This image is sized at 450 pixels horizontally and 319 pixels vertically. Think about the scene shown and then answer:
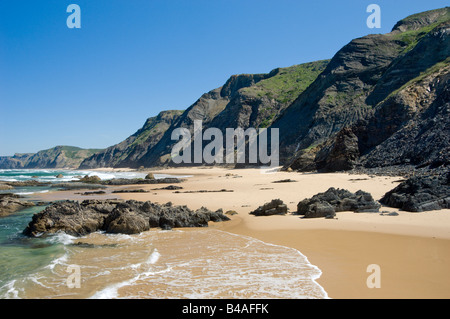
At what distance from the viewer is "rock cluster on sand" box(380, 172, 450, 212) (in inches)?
420

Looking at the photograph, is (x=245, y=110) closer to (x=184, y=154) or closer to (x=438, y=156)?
(x=184, y=154)

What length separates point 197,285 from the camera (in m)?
5.78

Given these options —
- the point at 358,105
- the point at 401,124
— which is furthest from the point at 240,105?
the point at 401,124

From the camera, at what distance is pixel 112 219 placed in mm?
11812

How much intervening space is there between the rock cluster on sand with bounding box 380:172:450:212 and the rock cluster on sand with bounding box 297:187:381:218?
0.81 metres

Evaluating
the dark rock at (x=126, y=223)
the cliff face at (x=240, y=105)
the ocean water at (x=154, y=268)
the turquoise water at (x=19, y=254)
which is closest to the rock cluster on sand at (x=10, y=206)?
the turquoise water at (x=19, y=254)

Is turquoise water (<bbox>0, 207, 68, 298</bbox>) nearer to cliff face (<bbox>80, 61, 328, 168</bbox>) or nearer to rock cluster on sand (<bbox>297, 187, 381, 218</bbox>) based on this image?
rock cluster on sand (<bbox>297, 187, 381, 218</bbox>)

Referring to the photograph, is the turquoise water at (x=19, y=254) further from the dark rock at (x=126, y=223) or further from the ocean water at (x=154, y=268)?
the dark rock at (x=126, y=223)

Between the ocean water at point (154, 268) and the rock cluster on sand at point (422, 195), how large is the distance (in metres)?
5.81

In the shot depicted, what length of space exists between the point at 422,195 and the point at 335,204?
3.03 meters

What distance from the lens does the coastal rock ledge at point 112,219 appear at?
36.7 ft

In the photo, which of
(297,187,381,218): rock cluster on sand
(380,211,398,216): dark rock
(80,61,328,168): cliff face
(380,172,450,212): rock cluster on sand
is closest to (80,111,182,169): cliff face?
(80,61,328,168): cliff face

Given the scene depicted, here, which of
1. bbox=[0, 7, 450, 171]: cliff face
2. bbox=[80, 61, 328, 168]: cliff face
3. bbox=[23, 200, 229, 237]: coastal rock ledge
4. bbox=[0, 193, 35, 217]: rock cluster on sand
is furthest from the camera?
bbox=[80, 61, 328, 168]: cliff face

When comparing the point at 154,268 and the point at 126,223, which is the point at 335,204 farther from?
the point at 154,268
